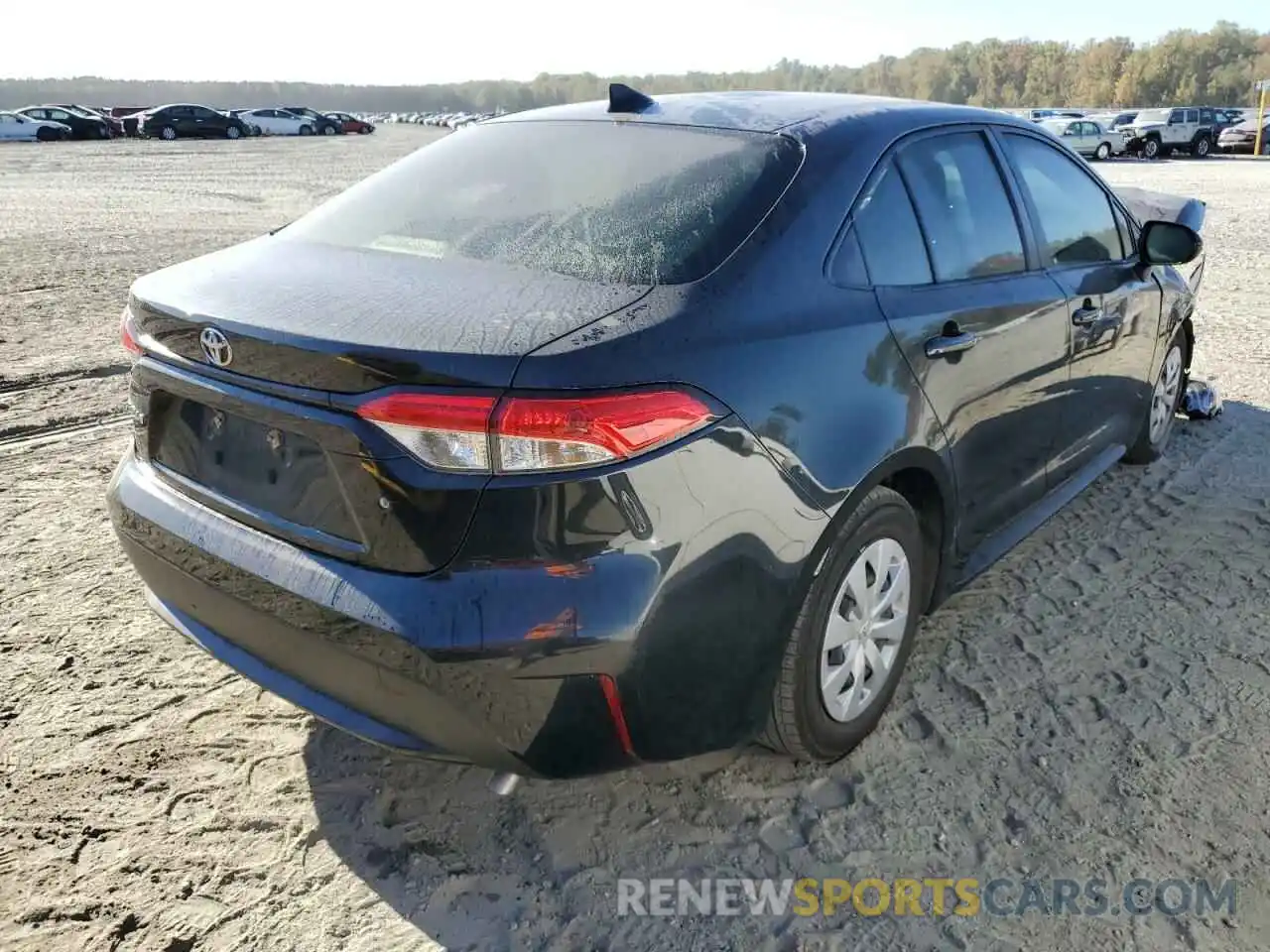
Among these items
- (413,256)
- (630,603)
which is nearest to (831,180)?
(413,256)

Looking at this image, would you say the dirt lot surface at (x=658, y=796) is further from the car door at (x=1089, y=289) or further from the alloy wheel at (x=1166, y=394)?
the alloy wheel at (x=1166, y=394)

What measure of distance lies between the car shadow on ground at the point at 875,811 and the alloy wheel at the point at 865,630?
0.21 metres

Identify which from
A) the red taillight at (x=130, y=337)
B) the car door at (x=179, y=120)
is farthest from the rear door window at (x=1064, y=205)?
the car door at (x=179, y=120)

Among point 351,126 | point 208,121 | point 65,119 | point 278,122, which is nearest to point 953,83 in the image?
point 351,126

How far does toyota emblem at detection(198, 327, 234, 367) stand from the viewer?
2.12m

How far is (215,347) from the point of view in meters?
2.15

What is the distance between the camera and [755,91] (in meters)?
3.19

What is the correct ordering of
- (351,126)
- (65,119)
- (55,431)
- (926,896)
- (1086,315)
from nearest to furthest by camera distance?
(926,896) < (1086,315) < (55,431) < (65,119) < (351,126)

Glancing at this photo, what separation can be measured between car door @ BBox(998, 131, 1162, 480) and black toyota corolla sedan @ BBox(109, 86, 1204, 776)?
351 mm

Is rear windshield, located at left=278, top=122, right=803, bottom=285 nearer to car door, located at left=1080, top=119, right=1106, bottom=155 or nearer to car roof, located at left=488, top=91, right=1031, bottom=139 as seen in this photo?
car roof, located at left=488, top=91, right=1031, bottom=139

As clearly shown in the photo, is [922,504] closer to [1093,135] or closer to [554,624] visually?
[554,624]

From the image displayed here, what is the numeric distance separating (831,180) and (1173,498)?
9.42ft

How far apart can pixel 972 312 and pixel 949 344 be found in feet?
0.66

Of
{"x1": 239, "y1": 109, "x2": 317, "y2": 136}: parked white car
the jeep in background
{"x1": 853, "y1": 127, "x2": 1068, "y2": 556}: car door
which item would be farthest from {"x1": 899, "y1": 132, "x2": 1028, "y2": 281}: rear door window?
{"x1": 239, "y1": 109, "x2": 317, "y2": 136}: parked white car
